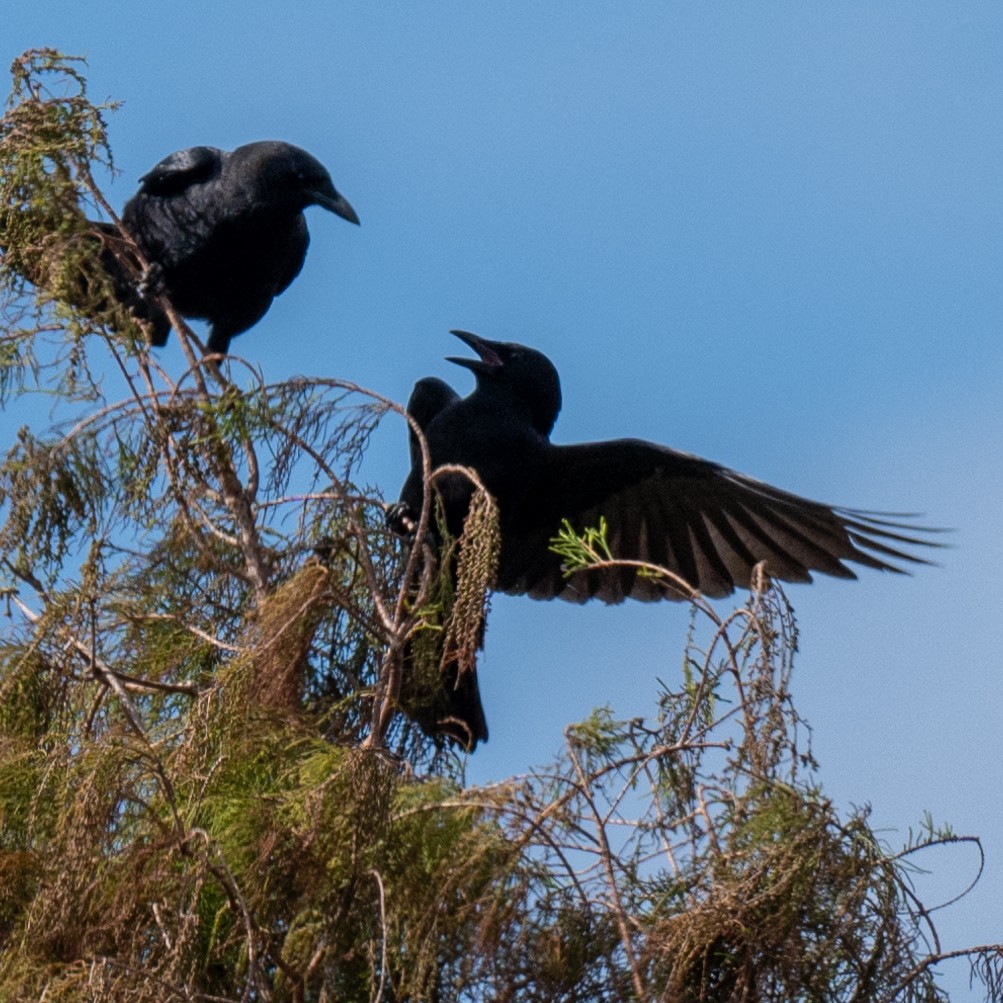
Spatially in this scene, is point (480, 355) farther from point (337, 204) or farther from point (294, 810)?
point (294, 810)

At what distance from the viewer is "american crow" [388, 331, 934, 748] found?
6.68m

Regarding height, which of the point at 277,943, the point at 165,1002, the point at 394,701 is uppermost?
the point at 394,701

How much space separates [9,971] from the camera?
12.9 feet

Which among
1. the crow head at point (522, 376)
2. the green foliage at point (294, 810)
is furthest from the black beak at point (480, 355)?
the green foliage at point (294, 810)

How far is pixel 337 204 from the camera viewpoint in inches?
268

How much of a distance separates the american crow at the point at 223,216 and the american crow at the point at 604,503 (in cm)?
81

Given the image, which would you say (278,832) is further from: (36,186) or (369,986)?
(36,186)

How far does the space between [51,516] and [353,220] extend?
2548mm

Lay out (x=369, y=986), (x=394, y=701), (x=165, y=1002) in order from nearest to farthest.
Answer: (x=165, y=1002)
(x=369, y=986)
(x=394, y=701)

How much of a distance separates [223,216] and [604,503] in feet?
6.18

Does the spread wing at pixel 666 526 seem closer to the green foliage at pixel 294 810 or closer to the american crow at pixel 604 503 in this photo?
the american crow at pixel 604 503

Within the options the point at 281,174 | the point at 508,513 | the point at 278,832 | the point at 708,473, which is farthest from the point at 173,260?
the point at 278,832

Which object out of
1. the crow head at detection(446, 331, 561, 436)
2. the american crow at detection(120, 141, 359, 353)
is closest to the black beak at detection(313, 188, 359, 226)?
the american crow at detection(120, 141, 359, 353)

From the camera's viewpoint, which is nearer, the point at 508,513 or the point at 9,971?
the point at 9,971
